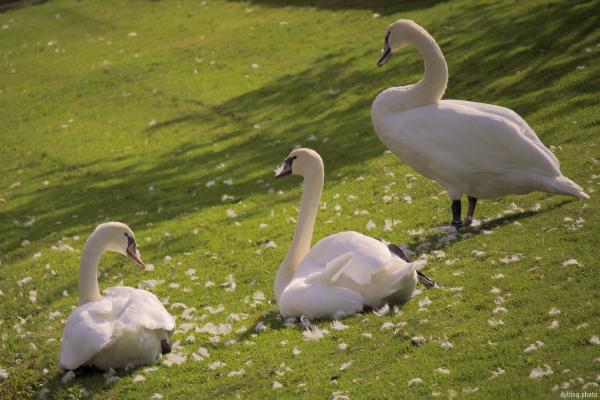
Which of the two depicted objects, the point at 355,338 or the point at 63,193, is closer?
the point at 355,338

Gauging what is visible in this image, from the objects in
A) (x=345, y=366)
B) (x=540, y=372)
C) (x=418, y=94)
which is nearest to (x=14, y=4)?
(x=418, y=94)

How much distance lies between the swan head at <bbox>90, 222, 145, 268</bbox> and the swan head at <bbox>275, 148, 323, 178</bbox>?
5.58 ft

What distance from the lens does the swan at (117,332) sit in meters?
8.12

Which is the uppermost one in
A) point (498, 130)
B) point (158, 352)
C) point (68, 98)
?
point (498, 130)

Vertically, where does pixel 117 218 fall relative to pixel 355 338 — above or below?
below

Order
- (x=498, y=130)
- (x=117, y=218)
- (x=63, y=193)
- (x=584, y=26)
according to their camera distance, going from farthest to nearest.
Answer: (x=584, y=26)
(x=63, y=193)
(x=117, y=218)
(x=498, y=130)

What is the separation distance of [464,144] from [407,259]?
2145 mm

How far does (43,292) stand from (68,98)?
14213mm

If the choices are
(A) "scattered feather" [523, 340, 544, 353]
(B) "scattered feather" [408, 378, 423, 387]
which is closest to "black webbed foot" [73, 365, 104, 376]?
(B) "scattered feather" [408, 378, 423, 387]

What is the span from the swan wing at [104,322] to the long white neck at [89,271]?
1.44ft

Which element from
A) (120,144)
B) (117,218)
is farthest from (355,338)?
(120,144)

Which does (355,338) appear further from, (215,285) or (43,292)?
(43,292)

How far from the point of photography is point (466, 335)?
25.0 feet

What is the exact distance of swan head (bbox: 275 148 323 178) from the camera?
31.7 ft
